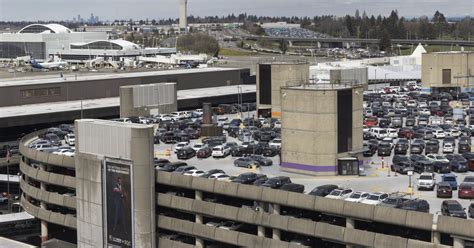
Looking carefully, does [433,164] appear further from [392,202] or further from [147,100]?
[147,100]

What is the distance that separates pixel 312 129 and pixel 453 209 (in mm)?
7502

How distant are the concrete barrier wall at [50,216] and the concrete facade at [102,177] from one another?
157cm

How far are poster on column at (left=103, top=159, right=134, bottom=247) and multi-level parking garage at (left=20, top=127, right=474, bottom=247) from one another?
974 mm

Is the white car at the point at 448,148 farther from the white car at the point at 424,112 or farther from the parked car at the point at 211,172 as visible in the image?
the white car at the point at 424,112

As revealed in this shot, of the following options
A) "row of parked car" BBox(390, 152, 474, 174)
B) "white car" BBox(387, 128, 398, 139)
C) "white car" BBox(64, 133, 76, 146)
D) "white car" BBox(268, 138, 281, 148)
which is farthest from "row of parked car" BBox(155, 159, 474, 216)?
"white car" BBox(387, 128, 398, 139)

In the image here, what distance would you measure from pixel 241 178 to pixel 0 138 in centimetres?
2419

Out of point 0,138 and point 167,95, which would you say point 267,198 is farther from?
point 0,138

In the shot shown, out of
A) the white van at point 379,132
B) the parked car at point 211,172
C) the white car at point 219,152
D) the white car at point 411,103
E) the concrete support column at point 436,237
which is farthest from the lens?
the white car at point 411,103

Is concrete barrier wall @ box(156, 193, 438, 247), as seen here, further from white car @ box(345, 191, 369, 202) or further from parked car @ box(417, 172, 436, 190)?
parked car @ box(417, 172, 436, 190)

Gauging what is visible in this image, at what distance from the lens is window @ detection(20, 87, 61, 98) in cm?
4969

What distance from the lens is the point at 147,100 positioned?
43.4 meters

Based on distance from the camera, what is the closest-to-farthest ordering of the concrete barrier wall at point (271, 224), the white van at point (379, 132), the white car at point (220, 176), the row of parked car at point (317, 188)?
1. the concrete barrier wall at point (271, 224)
2. the row of parked car at point (317, 188)
3. the white car at point (220, 176)
4. the white van at point (379, 132)

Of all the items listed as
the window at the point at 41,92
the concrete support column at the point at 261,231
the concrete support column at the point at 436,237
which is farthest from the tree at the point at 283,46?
the concrete support column at the point at 436,237

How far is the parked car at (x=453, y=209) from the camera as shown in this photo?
2023 centimetres
